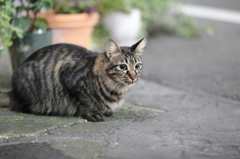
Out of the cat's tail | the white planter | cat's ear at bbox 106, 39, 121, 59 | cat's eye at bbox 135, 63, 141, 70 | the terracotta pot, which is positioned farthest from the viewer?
the white planter

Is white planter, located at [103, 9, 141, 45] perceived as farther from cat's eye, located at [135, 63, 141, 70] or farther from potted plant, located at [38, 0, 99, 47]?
cat's eye, located at [135, 63, 141, 70]

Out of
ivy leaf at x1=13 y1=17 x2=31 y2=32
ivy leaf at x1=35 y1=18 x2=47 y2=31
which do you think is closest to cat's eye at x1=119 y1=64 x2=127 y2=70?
ivy leaf at x1=13 y1=17 x2=31 y2=32

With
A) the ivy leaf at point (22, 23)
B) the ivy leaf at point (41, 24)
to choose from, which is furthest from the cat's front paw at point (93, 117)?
the ivy leaf at point (41, 24)

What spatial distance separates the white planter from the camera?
6.79 metres

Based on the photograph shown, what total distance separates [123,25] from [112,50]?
3286 millimetres

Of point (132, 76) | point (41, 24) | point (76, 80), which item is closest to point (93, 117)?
point (76, 80)

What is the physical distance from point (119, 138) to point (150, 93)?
176 centimetres

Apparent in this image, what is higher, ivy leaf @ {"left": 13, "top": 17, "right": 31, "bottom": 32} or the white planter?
ivy leaf @ {"left": 13, "top": 17, "right": 31, "bottom": 32}

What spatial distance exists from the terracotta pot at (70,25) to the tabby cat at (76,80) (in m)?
1.44

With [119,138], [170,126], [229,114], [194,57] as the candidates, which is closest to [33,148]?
[119,138]

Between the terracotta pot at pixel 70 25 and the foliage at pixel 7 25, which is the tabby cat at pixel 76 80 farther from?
the terracotta pot at pixel 70 25

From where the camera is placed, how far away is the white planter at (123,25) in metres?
6.79

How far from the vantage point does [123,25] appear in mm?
6797

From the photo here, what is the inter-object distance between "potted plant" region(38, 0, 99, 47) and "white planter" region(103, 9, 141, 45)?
1.19m
